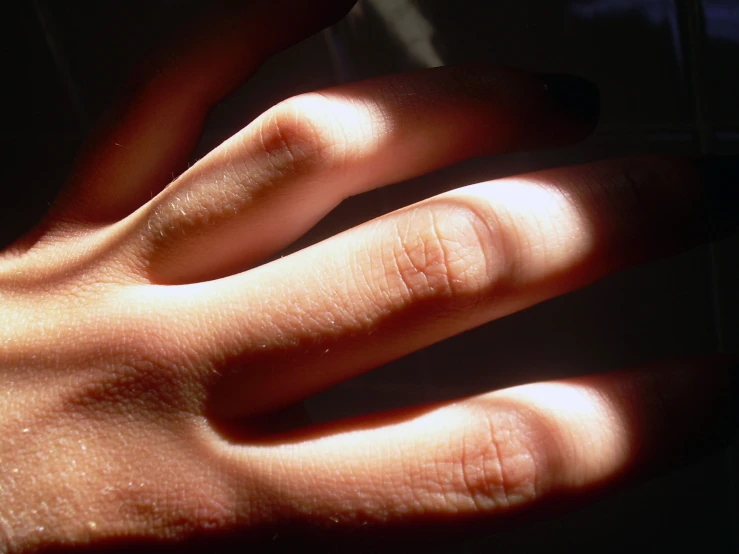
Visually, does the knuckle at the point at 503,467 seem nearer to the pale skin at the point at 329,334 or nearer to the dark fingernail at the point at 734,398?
the pale skin at the point at 329,334

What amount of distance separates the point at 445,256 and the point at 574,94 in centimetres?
18

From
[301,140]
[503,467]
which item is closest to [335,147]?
[301,140]

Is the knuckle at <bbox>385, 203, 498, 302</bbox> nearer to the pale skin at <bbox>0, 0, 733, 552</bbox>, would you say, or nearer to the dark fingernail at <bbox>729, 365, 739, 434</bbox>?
the pale skin at <bbox>0, 0, 733, 552</bbox>

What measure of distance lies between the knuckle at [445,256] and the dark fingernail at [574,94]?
0.43 feet

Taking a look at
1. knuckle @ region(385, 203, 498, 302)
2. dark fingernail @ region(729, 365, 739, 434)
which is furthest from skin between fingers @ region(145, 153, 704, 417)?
dark fingernail @ region(729, 365, 739, 434)

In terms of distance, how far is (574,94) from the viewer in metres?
0.50

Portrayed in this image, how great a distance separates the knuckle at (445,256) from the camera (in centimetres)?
44

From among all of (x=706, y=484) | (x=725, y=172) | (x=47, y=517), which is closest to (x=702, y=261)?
(x=725, y=172)

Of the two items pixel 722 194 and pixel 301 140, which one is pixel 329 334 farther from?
pixel 722 194

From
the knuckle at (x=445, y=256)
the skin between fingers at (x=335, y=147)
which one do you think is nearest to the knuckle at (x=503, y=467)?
the knuckle at (x=445, y=256)

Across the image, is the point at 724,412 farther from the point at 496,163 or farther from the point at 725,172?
the point at 496,163

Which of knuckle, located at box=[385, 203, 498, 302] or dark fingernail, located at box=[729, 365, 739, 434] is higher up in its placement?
knuckle, located at box=[385, 203, 498, 302]

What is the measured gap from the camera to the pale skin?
440mm

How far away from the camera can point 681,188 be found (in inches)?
17.4
